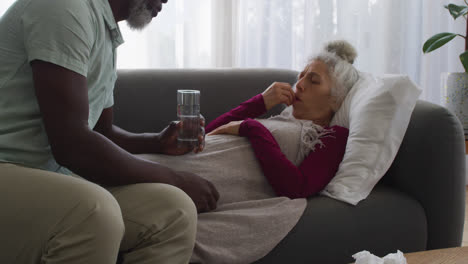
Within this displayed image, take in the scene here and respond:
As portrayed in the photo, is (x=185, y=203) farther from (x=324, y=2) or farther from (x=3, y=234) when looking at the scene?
(x=324, y=2)

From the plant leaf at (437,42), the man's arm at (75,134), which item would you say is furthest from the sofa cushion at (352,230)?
the plant leaf at (437,42)

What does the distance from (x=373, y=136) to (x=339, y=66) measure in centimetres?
33

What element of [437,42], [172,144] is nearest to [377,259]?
[172,144]

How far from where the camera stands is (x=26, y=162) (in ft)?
3.55

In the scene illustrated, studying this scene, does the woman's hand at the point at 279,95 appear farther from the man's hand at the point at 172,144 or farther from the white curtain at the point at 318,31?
the white curtain at the point at 318,31

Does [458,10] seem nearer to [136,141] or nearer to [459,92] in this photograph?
[459,92]

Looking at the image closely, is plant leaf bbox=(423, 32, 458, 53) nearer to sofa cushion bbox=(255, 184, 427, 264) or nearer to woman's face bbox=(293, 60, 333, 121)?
woman's face bbox=(293, 60, 333, 121)

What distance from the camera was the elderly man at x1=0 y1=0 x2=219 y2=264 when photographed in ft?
3.04

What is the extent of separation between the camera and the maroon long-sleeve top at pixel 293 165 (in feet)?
4.88

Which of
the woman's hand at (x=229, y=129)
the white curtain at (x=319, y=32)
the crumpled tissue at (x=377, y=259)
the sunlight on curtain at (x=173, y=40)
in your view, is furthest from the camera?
the white curtain at (x=319, y=32)

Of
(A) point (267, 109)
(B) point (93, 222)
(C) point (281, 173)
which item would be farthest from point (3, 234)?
(A) point (267, 109)

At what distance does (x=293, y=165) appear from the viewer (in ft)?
4.94

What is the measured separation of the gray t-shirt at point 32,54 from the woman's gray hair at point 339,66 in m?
0.93

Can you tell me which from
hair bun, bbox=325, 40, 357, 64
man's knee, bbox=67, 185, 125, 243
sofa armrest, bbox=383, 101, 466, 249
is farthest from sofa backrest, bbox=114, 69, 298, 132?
man's knee, bbox=67, 185, 125, 243
